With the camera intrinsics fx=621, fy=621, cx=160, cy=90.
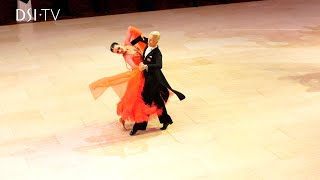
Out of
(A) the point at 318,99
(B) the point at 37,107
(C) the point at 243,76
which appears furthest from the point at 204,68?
(B) the point at 37,107

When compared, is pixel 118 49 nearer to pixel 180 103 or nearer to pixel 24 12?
pixel 180 103

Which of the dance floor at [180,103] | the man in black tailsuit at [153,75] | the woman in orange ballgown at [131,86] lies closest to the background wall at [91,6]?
the dance floor at [180,103]

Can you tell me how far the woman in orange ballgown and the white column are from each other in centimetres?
588

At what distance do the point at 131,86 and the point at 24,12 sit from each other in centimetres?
619

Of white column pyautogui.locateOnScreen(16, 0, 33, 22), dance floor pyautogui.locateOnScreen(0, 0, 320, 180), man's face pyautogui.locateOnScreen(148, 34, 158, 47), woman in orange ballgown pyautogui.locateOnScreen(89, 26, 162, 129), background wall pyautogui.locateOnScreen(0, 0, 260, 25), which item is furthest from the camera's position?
background wall pyautogui.locateOnScreen(0, 0, 260, 25)

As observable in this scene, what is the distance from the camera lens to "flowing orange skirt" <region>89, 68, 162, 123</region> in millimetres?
6020

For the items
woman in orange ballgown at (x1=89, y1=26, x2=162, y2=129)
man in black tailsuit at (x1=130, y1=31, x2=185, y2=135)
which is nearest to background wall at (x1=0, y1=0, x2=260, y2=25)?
woman in orange ballgown at (x1=89, y1=26, x2=162, y2=129)

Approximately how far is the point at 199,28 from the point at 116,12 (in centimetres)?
218

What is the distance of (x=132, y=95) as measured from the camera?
6012mm

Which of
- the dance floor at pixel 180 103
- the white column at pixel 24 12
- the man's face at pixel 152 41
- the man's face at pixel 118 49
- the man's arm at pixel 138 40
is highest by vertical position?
the man's face at pixel 152 41

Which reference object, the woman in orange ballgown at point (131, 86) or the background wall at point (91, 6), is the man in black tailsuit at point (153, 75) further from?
the background wall at point (91, 6)

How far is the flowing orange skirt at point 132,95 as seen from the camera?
19.7ft

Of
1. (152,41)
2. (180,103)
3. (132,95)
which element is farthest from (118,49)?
(180,103)

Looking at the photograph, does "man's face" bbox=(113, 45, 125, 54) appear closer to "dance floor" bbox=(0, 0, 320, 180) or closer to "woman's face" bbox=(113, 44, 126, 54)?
"woman's face" bbox=(113, 44, 126, 54)
